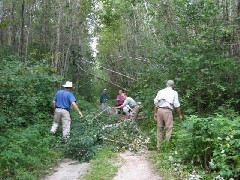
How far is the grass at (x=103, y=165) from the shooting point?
6.35 metres

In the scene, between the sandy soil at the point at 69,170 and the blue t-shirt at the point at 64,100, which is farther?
the blue t-shirt at the point at 64,100

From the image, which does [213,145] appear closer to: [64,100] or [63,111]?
[63,111]

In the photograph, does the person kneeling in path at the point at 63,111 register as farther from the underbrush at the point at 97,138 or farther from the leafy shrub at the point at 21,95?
the leafy shrub at the point at 21,95

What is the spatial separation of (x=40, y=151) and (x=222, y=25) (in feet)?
23.9

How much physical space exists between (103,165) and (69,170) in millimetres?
732

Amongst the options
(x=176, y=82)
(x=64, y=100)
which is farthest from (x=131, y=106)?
(x=64, y=100)

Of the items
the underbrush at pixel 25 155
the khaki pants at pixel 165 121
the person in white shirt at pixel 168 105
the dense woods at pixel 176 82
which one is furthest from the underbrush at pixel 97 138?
the person in white shirt at pixel 168 105

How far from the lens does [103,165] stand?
7.05 m

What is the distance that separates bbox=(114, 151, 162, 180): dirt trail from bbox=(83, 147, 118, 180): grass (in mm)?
168

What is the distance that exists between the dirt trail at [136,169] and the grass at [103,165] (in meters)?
0.17

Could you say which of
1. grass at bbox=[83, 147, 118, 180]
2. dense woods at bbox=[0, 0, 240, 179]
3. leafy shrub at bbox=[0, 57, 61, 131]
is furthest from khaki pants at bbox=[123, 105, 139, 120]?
grass at bbox=[83, 147, 118, 180]

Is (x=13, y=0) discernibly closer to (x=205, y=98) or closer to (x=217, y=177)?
(x=205, y=98)

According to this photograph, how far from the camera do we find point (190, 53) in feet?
35.4

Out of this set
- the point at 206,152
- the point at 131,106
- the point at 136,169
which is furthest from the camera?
the point at 131,106
